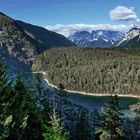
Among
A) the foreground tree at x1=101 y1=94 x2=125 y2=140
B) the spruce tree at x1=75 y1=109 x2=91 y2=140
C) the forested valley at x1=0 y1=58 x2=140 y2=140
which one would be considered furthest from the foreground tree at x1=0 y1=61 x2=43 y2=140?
the spruce tree at x1=75 y1=109 x2=91 y2=140

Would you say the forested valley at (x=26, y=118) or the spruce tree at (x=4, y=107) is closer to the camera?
the spruce tree at (x=4, y=107)

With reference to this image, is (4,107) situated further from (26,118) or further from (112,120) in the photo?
(112,120)

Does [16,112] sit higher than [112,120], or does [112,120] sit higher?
[16,112]

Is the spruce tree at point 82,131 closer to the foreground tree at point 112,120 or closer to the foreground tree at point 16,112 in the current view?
the foreground tree at point 112,120

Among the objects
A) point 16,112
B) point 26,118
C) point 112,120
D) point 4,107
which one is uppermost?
point 4,107

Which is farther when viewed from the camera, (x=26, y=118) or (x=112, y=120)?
(x=112, y=120)

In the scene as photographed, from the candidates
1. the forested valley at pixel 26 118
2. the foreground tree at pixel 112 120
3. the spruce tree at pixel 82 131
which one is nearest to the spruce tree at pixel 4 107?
the forested valley at pixel 26 118

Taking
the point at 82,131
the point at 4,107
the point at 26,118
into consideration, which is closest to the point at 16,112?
the point at 26,118

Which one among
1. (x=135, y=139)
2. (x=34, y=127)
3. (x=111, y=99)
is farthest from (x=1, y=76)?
(x=135, y=139)

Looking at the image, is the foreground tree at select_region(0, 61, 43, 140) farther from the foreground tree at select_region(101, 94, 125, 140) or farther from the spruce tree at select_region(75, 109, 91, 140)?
the spruce tree at select_region(75, 109, 91, 140)
